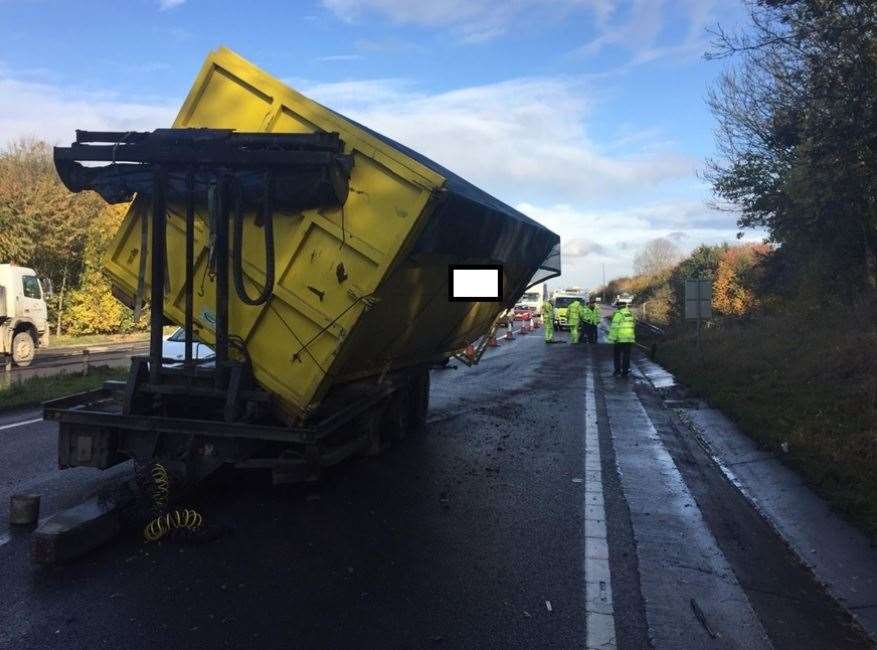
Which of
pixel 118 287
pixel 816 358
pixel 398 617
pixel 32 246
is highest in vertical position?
pixel 32 246

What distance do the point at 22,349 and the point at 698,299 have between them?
17.2 metres

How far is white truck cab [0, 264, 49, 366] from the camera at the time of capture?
17.6 metres

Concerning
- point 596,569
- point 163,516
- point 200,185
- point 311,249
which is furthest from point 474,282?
point 163,516

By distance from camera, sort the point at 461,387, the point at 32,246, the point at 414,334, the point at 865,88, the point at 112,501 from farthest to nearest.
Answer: the point at 32,246
the point at 461,387
the point at 865,88
the point at 414,334
the point at 112,501

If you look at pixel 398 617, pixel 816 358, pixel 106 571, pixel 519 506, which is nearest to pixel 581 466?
pixel 519 506

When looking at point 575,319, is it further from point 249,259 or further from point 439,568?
point 439,568

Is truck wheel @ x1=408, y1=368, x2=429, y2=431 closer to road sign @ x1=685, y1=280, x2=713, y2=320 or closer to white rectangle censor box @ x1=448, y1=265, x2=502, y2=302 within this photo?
white rectangle censor box @ x1=448, y1=265, x2=502, y2=302

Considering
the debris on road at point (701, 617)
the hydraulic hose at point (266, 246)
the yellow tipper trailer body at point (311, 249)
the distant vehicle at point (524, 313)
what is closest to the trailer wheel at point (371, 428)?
the yellow tipper trailer body at point (311, 249)

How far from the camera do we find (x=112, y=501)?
4926 millimetres

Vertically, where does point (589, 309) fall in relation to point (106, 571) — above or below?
above

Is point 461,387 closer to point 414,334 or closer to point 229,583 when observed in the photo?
point 414,334

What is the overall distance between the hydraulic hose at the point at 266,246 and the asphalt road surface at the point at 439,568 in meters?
1.65

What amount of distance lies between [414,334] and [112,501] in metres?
3.45

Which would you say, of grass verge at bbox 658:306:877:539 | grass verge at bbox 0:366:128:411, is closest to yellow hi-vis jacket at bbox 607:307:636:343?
grass verge at bbox 658:306:877:539
